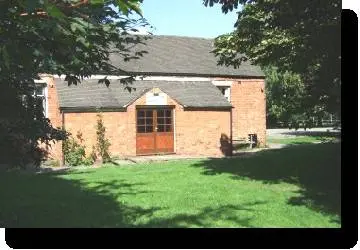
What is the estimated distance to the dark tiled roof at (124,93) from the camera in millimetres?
4613

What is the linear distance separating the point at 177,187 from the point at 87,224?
209 centimetres

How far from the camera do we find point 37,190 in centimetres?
570

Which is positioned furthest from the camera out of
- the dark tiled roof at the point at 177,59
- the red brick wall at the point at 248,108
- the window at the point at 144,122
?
the window at the point at 144,122

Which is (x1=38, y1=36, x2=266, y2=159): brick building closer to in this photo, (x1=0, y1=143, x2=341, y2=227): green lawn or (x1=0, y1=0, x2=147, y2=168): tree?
(x1=0, y1=0, x2=147, y2=168): tree

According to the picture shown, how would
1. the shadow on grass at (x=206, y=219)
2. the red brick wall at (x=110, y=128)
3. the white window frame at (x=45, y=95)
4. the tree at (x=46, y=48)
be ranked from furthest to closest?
the red brick wall at (x=110, y=128) < the shadow on grass at (x=206, y=219) < the white window frame at (x=45, y=95) < the tree at (x=46, y=48)

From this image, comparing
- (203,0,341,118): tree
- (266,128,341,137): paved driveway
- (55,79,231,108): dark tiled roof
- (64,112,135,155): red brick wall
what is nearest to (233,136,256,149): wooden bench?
(55,79,231,108): dark tiled roof

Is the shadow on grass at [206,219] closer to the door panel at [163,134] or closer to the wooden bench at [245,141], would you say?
the door panel at [163,134]

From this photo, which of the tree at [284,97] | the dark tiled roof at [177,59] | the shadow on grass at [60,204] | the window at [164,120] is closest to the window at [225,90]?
the dark tiled roof at [177,59]

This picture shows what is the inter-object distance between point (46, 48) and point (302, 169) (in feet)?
14.0

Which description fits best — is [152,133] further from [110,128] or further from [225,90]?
[225,90]

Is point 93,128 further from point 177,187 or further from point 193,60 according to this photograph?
point 193,60

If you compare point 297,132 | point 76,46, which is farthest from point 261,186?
point 76,46

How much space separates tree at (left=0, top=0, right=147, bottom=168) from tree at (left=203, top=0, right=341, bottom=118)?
1583 millimetres

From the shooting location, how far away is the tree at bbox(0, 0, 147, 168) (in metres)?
2.33
